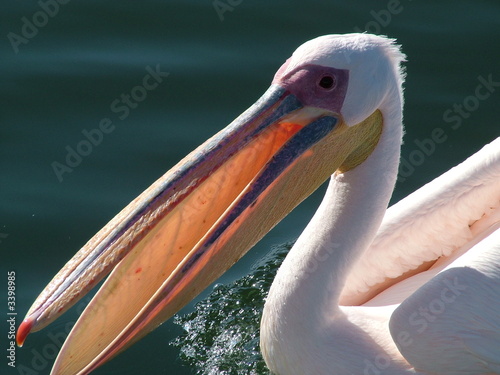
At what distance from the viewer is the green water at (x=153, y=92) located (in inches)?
232

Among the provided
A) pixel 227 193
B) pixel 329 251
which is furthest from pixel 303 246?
pixel 227 193

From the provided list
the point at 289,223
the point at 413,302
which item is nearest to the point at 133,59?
the point at 289,223

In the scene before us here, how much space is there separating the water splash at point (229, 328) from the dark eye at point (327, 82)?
1790mm

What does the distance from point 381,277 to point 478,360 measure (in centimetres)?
91

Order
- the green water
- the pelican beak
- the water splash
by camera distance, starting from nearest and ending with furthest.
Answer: the pelican beak, the water splash, the green water

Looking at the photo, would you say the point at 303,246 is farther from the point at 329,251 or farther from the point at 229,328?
the point at 229,328

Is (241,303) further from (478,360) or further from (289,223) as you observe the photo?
(478,360)

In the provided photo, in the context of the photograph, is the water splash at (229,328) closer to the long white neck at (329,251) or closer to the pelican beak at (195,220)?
the long white neck at (329,251)

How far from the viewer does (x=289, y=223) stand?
6129 millimetres

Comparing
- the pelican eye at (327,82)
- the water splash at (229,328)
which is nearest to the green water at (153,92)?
the water splash at (229,328)

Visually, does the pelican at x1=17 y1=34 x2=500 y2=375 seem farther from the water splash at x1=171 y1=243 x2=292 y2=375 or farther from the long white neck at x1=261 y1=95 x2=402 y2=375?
the water splash at x1=171 y1=243 x2=292 y2=375

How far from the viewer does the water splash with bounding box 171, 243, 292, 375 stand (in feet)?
16.6

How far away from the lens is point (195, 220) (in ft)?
13.7

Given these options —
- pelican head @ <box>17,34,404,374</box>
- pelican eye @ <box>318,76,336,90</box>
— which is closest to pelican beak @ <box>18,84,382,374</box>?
pelican head @ <box>17,34,404,374</box>
